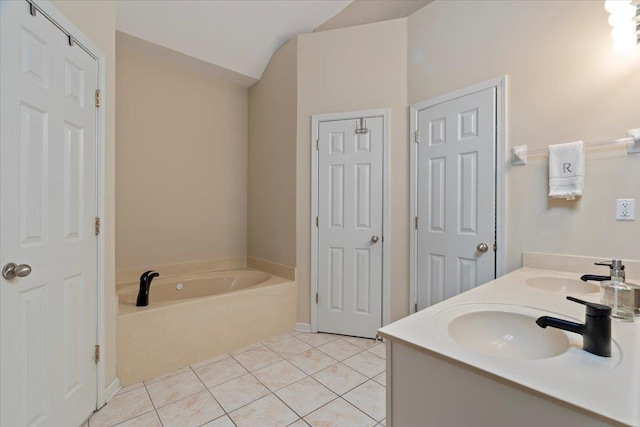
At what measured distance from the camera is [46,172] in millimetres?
1322

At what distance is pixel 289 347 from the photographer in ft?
8.10

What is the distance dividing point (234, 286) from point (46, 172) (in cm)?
212

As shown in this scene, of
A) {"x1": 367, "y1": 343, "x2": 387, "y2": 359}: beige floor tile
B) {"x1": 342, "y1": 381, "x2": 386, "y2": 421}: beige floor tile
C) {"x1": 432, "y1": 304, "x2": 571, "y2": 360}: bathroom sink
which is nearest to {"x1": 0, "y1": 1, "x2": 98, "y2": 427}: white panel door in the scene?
{"x1": 342, "y1": 381, "x2": 386, "y2": 421}: beige floor tile

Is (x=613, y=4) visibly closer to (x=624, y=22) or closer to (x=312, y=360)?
(x=624, y=22)

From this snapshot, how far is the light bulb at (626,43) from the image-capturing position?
143 cm

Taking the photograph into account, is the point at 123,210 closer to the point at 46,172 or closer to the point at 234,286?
the point at 234,286

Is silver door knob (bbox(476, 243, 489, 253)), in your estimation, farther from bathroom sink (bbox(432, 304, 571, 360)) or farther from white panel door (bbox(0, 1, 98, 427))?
white panel door (bbox(0, 1, 98, 427))

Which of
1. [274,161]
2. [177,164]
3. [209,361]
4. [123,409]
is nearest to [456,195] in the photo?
[274,161]

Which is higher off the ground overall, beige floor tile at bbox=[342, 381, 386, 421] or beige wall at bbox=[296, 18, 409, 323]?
beige wall at bbox=[296, 18, 409, 323]

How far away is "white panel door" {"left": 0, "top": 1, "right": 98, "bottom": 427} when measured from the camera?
1142 mm

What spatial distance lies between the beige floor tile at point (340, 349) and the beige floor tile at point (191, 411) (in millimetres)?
938

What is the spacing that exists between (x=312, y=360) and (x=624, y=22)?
8.80ft

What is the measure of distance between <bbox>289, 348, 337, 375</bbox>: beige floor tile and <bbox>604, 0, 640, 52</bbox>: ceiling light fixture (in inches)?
99.3

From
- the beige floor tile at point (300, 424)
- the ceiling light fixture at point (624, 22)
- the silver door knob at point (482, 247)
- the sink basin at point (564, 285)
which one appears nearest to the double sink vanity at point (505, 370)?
the sink basin at point (564, 285)
